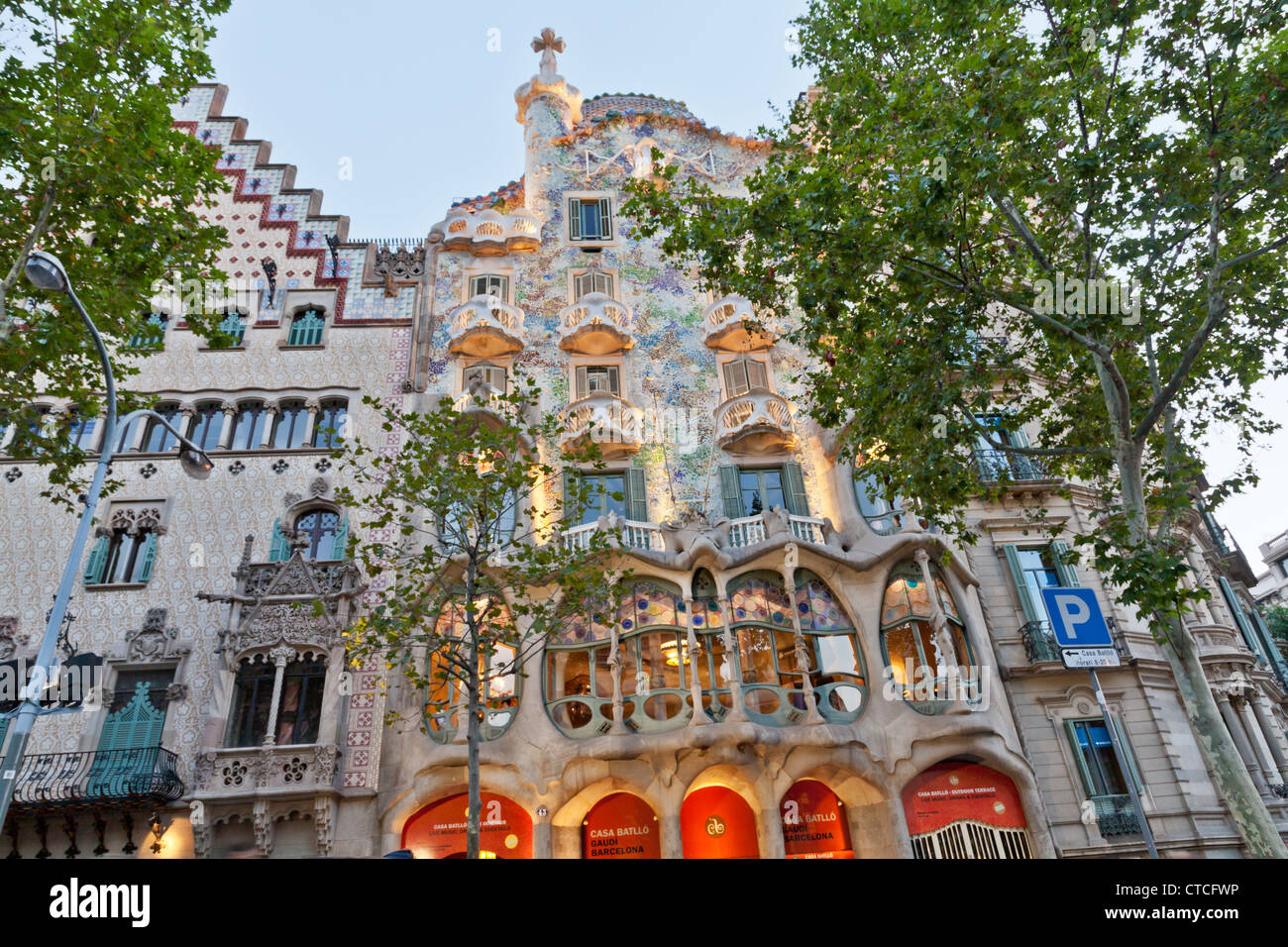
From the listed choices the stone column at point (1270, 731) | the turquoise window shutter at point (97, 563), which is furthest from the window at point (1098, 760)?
the turquoise window shutter at point (97, 563)

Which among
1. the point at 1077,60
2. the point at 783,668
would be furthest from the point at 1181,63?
the point at 783,668

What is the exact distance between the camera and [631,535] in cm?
1978

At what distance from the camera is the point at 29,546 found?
19578 mm

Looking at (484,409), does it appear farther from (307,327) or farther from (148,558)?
(148,558)

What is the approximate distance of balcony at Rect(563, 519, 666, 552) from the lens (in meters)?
19.1

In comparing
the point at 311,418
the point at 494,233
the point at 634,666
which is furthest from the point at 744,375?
the point at 311,418

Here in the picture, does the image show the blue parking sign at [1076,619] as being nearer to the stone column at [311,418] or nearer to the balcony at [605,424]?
the balcony at [605,424]

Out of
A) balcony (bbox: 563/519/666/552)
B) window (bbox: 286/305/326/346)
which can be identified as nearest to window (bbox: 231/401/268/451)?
window (bbox: 286/305/326/346)

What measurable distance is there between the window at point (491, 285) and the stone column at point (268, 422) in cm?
712

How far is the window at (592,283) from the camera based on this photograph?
24.8 meters

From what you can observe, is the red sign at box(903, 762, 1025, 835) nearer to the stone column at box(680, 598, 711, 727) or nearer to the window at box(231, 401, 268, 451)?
the stone column at box(680, 598, 711, 727)

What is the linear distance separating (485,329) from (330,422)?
17.6 ft
